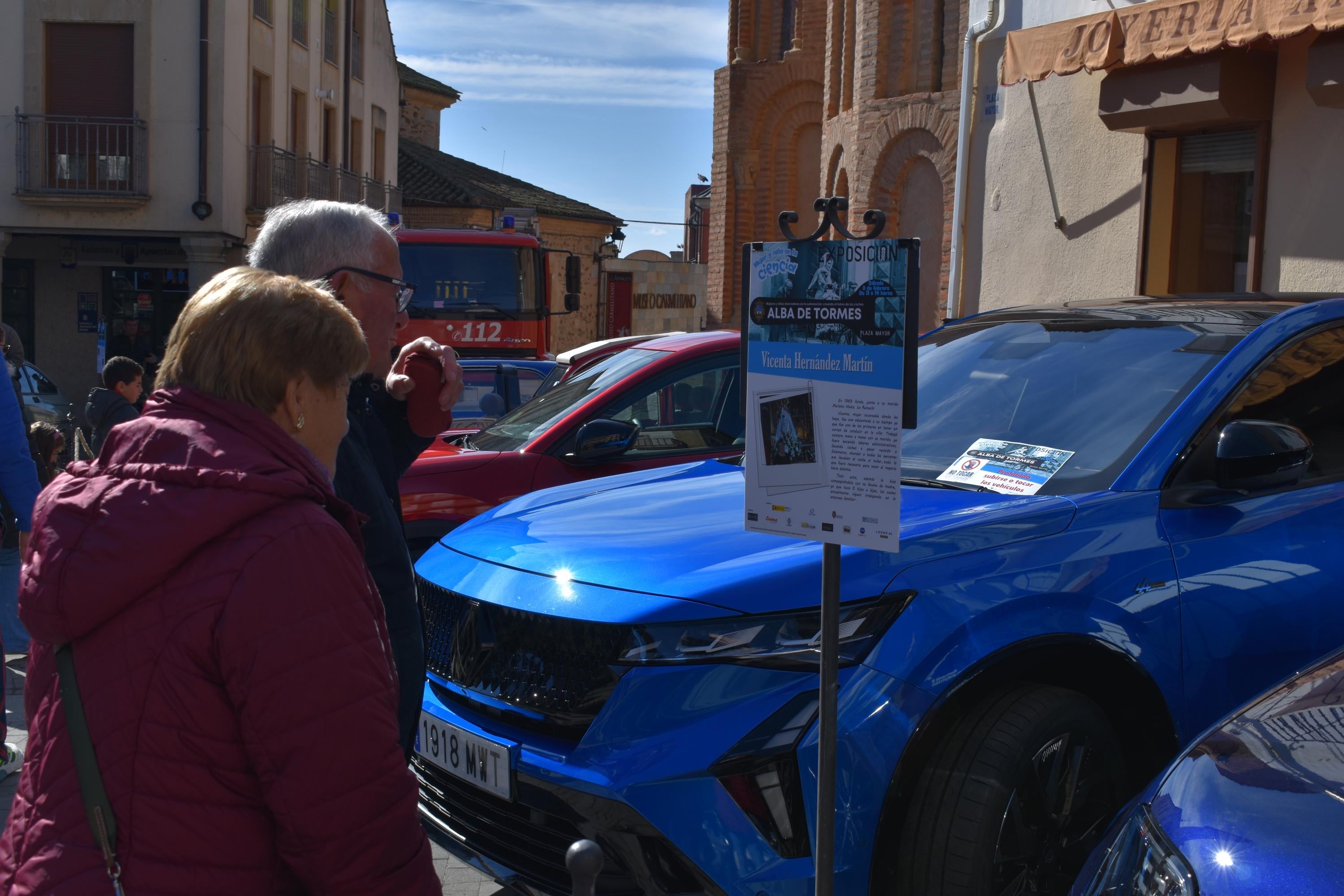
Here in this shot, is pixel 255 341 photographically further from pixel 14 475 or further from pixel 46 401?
pixel 46 401

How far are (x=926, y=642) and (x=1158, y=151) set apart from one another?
963 centimetres

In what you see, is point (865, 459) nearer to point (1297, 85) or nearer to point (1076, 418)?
point (1076, 418)

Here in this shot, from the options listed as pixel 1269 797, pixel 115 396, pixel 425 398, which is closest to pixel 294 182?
pixel 115 396

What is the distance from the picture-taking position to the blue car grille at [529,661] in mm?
2910

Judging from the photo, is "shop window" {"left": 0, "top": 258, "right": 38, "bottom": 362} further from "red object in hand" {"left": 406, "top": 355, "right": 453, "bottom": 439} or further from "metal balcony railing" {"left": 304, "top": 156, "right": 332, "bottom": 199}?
"red object in hand" {"left": 406, "top": 355, "right": 453, "bottom": 439}

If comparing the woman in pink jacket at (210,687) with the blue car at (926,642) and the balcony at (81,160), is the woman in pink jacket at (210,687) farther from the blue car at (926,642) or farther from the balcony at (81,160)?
the balcony at (81,160)

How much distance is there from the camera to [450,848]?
322cm

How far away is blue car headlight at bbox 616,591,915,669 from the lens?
2797 millimetres

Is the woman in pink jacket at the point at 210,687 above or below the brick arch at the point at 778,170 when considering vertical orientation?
below

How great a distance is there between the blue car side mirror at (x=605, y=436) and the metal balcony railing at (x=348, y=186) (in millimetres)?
26645

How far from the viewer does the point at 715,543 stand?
3145mm

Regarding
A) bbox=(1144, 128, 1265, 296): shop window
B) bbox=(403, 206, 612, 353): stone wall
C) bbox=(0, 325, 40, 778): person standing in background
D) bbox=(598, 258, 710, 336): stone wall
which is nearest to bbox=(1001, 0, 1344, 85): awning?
bbox=(1144, 128, 1265, 296): shop window

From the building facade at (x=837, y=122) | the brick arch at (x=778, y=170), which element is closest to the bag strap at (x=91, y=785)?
the building facade at (x=837, y=122)

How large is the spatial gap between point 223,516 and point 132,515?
0.12 m
